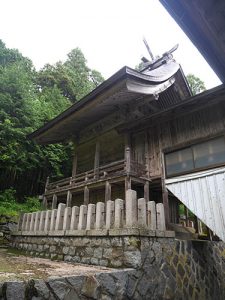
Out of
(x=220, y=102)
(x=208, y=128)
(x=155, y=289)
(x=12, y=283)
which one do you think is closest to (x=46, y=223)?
(x=155, y=289)

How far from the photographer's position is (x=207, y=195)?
7.86m

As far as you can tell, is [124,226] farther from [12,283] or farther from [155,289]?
[12,283]

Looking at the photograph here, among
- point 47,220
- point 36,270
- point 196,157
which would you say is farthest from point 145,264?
point 196,157

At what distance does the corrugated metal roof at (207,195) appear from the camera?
7.38 metres

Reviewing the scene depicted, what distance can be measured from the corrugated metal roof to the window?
0.41 meters

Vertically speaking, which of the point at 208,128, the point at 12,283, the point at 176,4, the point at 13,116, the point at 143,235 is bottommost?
the point at 12,283

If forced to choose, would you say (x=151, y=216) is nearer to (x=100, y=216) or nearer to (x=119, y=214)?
(x=119, y=214)

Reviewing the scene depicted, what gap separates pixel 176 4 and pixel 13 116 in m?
16.2

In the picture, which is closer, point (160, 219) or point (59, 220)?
point (160, 219)

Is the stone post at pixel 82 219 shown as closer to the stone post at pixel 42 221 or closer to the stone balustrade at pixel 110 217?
the stone balustrade at pixel 110 217

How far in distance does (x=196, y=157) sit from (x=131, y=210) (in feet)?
13.9

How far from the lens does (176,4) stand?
197 cm

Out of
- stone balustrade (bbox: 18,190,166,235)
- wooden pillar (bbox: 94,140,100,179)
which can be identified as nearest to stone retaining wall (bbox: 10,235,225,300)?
stone balustrade (bbox: 18,190,166,235)

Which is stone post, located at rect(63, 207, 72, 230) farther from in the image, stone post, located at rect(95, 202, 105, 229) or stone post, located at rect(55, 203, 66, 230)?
stone post, located at rect(95, 202, 105, 229)
